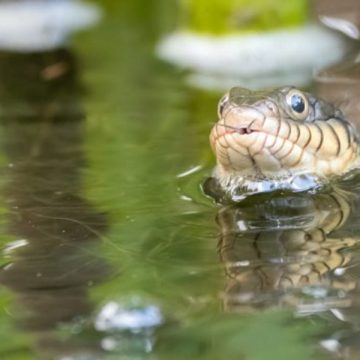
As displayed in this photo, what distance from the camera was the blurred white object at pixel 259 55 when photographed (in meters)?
2.43

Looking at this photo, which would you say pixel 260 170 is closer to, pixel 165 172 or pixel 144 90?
pixel 165 172

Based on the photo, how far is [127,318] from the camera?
1.12 meters

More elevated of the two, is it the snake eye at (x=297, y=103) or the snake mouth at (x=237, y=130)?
the snake eye at (x=297, y=103)

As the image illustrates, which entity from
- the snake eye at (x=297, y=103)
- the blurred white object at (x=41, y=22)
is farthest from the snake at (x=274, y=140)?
the blurred white object at (x=41, y=22)

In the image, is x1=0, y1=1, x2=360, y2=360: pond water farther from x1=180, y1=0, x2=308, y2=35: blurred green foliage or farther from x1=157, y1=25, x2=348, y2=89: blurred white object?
x1=180, y1=0, x2=308, y2=35: blurred green foliage

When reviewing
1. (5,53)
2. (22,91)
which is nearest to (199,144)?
(22,91)

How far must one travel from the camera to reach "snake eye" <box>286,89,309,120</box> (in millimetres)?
1665

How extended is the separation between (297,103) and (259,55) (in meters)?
0.86

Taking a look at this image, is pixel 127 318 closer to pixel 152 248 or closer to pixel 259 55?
pixel 152 248

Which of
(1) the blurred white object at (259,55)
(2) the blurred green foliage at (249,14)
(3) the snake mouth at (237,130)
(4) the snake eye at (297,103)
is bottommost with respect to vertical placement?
(1) the blurred white object at (259,55)

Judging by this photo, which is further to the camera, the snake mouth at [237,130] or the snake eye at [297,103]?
the snake eye at [297,103]

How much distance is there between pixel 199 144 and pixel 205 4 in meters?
0.74

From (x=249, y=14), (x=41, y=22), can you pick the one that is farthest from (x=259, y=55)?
(x=41, y=22)

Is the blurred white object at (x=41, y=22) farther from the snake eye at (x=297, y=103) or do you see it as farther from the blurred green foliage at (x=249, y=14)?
the snake eye at (x=297, y=103)
